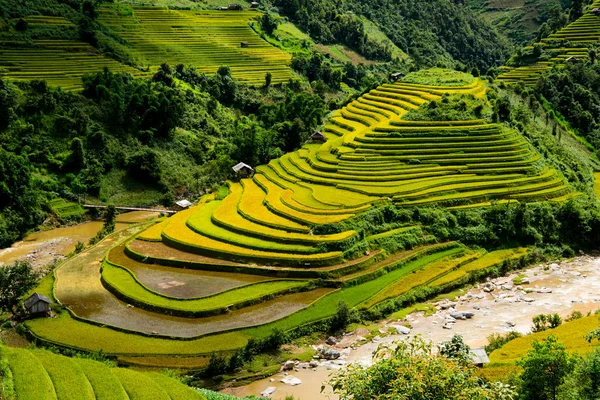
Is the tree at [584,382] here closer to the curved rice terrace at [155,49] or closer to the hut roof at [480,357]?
the hut roof at [480,357]

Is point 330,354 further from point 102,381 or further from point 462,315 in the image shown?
point 102,381

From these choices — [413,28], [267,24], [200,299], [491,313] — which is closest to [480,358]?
[491,313]

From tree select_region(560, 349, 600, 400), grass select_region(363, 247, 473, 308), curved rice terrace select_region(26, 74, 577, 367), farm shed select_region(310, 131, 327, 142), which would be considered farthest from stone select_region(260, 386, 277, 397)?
farm shed select_region(310, 131, 327, 142)

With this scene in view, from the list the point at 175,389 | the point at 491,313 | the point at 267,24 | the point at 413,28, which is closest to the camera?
the point at 175,389

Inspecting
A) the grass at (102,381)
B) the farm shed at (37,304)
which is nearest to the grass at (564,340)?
the grass at (102,381)

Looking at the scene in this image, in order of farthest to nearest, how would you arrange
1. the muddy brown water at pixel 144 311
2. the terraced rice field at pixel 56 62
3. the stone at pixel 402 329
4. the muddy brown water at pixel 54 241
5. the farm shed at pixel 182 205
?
1. the terraced rice field at pixel 56 62
2. the farm shed at pixel 182 205
3. the muddy brown water at pixel 54 241
4. the stone at pixel 402 329
5. the muddy brown water at pixel 144 311

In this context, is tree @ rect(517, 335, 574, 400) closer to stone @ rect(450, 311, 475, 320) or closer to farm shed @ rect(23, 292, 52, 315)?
stone @ rect(450, 311, 475, 320)

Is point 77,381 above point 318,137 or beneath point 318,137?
beneath

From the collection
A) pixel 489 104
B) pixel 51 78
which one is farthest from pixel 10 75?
pixel 489 104
